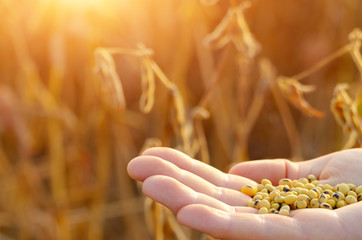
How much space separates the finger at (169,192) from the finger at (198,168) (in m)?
0.08

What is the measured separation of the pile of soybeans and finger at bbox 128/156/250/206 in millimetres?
28

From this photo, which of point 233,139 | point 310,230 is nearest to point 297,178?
point 310,230

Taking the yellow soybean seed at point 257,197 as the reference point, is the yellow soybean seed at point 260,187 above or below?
below

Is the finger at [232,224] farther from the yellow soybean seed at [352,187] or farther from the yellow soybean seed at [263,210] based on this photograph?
the yellow soybean seed at [352,187]

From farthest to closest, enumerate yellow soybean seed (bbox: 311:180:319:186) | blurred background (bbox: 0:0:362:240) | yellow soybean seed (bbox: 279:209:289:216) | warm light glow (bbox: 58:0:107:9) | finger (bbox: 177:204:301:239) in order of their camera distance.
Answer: warm light glow (bbox: 58:0:107:9), blurred background (bbox: 0:0:362:240), yellow soybean seed (bbox: 311:180:319:186), yellow soybean seed (bbox: 279:209:289:216), finger (bbox: 177:204:301:239)

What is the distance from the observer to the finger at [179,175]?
75 centimetres

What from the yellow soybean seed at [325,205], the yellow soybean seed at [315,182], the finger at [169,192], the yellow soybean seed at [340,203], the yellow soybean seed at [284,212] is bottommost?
the yellow soybean seed at [340,203]

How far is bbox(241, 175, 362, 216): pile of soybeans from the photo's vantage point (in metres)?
0.81

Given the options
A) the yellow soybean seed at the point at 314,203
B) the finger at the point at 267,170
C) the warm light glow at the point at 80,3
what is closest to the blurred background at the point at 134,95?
the warm light glow at the point at 80,3

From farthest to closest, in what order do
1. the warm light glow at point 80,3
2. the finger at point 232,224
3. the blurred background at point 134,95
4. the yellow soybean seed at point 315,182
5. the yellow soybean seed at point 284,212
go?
the warm light glow at point 80,3 → the blurred background at point 134,95 → the yellow soybean seed at point 315,182 → the yellow soybean seed at point 284,212 → the finger at point 232,224

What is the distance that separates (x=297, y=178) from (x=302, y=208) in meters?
0.15

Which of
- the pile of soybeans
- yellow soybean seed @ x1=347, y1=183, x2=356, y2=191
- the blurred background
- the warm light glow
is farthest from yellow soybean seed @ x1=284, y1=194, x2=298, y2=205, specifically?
the warm light glow

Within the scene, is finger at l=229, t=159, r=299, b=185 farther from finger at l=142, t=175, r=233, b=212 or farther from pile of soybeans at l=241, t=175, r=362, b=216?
finger at l=142, t=175, r=233, b=212

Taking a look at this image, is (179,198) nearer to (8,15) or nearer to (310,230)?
(310,230)
